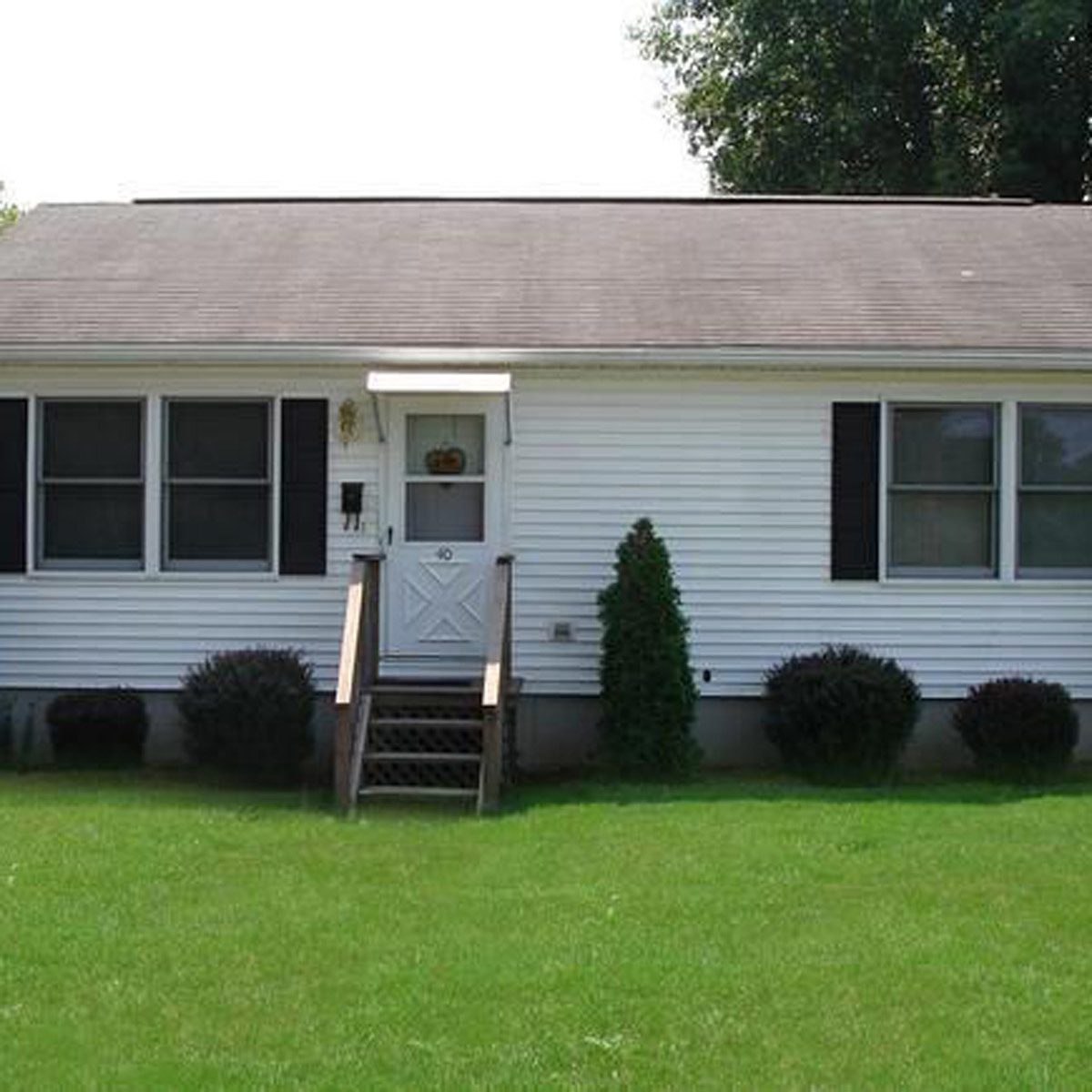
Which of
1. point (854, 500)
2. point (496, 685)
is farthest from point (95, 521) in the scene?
point (854, 500)

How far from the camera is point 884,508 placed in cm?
1348

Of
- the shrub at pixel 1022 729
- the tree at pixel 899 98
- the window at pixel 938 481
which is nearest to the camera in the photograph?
the shrub at pixel 1022 729

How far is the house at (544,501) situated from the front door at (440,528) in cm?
2

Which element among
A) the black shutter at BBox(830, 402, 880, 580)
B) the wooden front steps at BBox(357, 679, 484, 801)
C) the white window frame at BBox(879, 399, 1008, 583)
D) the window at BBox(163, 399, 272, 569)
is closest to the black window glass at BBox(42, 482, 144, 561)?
the window at BBox(163, 399, 272, 569)

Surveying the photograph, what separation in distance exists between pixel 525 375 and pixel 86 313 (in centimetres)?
354

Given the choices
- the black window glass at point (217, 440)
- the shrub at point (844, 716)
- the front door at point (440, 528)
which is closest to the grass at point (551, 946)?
the shrub at point (844, 716)

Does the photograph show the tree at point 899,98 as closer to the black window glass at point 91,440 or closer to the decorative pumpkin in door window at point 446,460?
the decorative pumpkin in door window at point 446,460

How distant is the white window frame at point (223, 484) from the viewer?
1353 cm

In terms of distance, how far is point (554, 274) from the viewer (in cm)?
1506

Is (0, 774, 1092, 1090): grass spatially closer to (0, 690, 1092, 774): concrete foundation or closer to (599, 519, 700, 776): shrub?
(599, 519, 700, 776): shrub

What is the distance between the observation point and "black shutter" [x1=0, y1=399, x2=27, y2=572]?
44.4 ft

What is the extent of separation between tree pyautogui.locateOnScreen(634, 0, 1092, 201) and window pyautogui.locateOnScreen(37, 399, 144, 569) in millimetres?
19379

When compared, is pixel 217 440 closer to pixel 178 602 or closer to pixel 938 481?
pixel 178 602

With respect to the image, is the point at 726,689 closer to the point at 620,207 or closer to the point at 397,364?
the point at 397,364
